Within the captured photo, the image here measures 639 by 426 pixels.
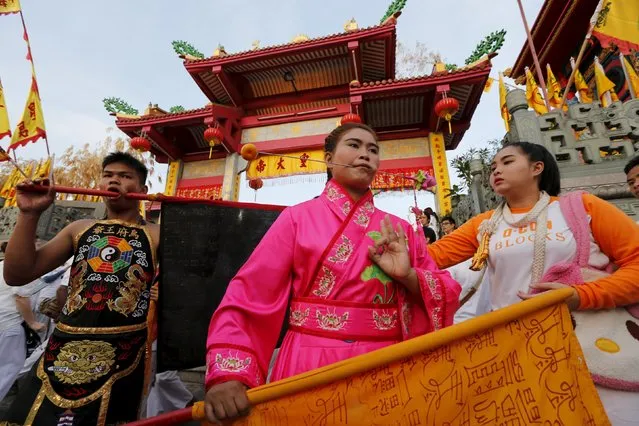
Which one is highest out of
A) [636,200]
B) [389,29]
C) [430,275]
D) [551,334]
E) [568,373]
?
[389,29]

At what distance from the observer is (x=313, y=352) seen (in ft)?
3.90

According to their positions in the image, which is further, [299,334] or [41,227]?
[41,227]

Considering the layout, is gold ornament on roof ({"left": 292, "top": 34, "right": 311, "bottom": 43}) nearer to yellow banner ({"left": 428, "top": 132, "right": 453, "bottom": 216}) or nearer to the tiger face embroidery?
yellow banner ({"left": 428, "top": 132, "right": 453, "bottom": 216})

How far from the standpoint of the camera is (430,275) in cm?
132

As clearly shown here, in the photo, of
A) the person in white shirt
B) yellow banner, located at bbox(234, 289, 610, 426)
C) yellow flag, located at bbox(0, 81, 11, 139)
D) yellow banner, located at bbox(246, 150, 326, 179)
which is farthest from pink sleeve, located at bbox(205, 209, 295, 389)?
yellow banner, located at bbox(246, 150, 326, 179)

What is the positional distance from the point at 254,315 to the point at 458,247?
1309 mm

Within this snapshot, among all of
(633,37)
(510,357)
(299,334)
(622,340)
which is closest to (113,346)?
(299,334)

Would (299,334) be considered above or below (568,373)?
above

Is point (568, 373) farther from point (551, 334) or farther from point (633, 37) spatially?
point (633, 37)

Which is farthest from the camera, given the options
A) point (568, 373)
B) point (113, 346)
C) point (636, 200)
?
point (636, 200)

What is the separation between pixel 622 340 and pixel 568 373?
48 centimetres

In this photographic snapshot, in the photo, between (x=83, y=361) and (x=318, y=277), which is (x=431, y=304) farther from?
(x=83, y=361)

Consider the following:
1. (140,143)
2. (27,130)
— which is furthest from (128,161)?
(140,143)

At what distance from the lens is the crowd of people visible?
121 cm
